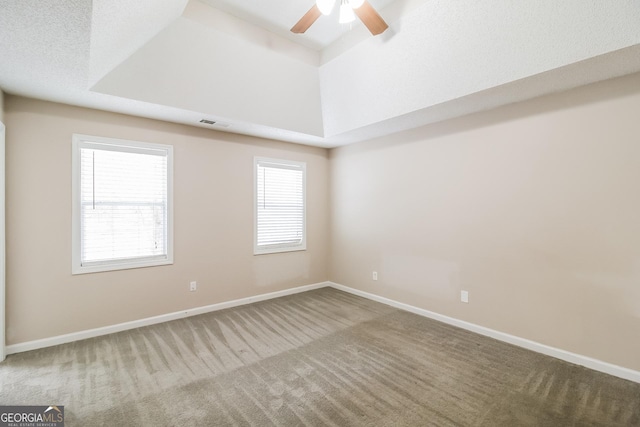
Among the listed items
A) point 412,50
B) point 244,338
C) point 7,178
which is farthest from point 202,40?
point 244,338

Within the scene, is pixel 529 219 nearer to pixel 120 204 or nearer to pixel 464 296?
pixel 464 296

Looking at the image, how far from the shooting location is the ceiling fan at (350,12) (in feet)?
7.28

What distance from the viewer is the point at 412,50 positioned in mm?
2826

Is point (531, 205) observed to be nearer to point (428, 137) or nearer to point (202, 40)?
point (428, 137)

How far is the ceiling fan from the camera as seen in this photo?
2219 millimetres

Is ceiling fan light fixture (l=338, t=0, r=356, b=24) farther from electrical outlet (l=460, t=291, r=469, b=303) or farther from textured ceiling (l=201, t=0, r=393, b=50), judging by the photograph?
electrical outlet (l=460, t=291, r=469, b=303)

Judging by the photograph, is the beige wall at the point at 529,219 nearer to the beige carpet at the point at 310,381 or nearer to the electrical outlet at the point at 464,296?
the electrical outlet at the point at 464,296

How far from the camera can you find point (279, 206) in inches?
189

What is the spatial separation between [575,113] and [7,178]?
552cm

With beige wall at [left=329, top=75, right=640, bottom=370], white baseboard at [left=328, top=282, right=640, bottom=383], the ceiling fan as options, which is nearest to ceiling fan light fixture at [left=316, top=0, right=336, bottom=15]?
the ceiling fan

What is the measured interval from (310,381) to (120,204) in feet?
9.59

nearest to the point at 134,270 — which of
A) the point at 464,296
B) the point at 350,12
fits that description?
the point at 350,12

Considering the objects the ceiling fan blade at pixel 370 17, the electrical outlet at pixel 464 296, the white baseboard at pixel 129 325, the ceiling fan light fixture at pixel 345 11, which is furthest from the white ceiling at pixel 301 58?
the white baseboard at pixel 129 325

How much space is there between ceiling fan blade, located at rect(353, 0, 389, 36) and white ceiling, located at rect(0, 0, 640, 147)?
1.50ft
